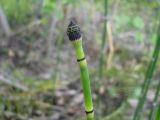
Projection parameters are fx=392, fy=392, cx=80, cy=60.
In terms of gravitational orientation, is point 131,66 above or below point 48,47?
below

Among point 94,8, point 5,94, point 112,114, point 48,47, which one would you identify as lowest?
point 112,114

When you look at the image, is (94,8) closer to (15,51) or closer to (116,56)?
(116,56)

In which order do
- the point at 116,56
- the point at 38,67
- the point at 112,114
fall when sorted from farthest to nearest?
the point at 116,56, the point at 38,67, the point at 112,114

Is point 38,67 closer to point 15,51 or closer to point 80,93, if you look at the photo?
point 15,51

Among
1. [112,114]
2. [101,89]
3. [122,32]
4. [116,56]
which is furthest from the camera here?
[122,32]

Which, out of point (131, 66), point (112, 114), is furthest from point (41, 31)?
point (112, 114)

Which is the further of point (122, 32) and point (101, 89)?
point (122, 32)
